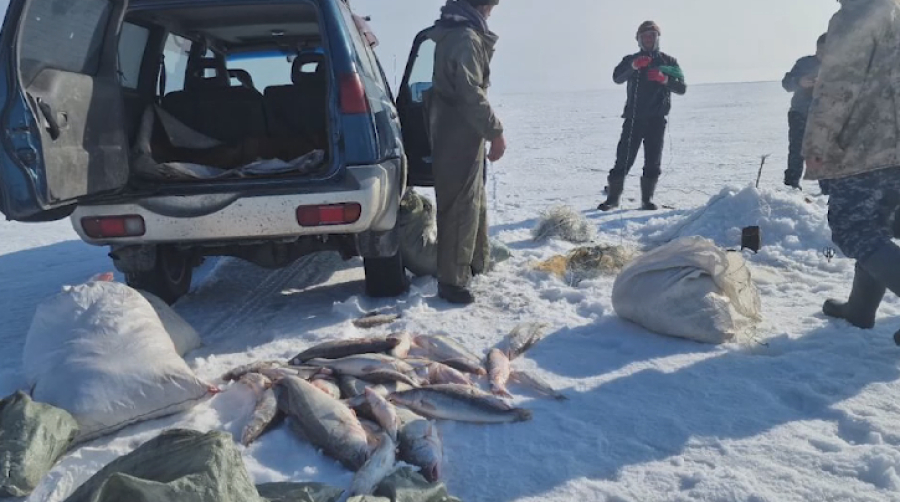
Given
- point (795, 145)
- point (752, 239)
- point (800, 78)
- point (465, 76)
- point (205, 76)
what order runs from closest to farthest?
point (465, 76) < point (752, 239) < point (205, 76) < point (800, 78) < point (795, 145)

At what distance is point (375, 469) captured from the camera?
234 centimetres

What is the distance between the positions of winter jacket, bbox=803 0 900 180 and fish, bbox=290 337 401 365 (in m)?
2.48

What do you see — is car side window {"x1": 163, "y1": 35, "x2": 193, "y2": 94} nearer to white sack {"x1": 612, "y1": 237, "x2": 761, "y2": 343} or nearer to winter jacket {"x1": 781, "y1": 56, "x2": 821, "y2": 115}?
white sack {"x1": 612, "y1": 237, "x2": 761, "y2": 343}

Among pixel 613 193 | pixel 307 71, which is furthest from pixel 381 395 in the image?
pixel 613 193

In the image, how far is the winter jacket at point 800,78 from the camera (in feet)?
23.6

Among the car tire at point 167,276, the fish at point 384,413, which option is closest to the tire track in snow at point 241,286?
the car tire at point 167,276

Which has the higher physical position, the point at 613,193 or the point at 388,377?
the point at 613,193

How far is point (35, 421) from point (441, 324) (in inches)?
88.7

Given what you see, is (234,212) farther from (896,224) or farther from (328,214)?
(896,224)

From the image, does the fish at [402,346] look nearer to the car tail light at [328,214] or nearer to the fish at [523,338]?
the fish at [523,338]

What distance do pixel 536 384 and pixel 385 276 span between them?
1739mm

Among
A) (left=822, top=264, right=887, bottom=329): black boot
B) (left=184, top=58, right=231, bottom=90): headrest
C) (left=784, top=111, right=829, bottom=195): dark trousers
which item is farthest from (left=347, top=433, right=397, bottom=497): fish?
(left=784, top=111, right=829, bottom=195): dark trousers

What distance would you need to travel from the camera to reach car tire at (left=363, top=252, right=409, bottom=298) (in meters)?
4.57

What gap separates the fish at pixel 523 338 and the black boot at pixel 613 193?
4.78 m
